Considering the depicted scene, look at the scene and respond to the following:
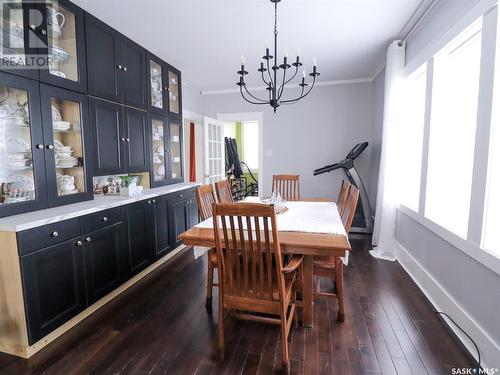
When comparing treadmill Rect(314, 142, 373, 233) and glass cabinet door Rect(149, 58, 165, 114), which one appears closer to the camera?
glass cabinet door Rect(149, 58, 165, 114)

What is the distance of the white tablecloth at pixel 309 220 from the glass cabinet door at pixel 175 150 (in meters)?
1.68

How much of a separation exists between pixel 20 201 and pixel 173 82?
2517 millimetres

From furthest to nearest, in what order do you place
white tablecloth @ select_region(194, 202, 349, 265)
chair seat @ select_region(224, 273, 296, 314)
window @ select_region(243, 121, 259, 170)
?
window @ select_region(243, 121, 259, 170), white tablecloth @ select_region(194, 202, 349, 265), chair seat @ select_region(224, 273, 296, 314)

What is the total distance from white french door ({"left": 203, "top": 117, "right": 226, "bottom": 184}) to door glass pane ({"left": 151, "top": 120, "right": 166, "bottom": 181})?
1.08m

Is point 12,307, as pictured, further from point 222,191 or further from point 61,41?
point 61,41

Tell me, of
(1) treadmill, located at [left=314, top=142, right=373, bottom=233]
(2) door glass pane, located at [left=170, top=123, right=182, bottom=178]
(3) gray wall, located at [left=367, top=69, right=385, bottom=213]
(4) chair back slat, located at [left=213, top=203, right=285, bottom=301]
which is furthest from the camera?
(1) treadmill, located at [left=314, top=142, right=373, bottom=233]

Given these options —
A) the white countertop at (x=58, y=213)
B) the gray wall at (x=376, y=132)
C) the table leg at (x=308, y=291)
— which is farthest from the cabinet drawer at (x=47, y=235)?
the gray wall at (x=376, y=132)

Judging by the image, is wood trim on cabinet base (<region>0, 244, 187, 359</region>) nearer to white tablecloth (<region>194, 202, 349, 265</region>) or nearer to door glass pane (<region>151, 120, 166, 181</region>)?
white tablecloth (<region>194, 202, 349, 265</region>)

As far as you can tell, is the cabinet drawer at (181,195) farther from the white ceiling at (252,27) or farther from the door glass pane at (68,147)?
the white ceiling at (252,27)

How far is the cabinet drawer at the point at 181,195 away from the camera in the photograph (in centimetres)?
317

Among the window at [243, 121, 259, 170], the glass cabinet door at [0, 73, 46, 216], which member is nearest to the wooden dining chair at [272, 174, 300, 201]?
the glass cabinet door at [0, 73, 46, 216]

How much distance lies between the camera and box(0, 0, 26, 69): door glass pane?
5.56 ft

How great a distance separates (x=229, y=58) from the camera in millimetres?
3396

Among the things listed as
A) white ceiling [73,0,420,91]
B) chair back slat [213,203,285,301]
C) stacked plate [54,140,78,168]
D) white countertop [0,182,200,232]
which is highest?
white ceiling [73,0,420,91]
